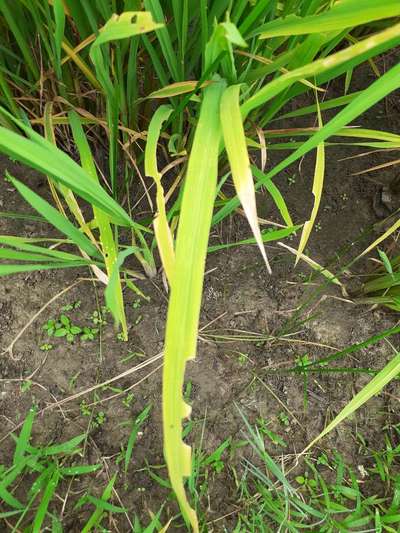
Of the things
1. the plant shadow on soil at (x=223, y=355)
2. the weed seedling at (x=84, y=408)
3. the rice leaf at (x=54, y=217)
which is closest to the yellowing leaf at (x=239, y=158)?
the rice leaf at (x=54, y=217)

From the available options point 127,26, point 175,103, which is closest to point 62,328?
point 175,103

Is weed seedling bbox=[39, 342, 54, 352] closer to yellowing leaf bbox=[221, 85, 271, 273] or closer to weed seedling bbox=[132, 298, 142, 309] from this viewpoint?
weed seedling bbox=[132, 298, 142, 309]

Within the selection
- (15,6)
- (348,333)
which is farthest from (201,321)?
(15,6)

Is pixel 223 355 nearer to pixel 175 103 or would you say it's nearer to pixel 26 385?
pixel 26 385

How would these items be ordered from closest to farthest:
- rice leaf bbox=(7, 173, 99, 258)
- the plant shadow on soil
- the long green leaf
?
the long green leaf → rice leaf bbox=(7, 173, 99, 258) → the plant shadow on soil

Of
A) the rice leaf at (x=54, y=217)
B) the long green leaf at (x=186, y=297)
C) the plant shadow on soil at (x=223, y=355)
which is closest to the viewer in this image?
the long green leaf at (x=186, y=297)

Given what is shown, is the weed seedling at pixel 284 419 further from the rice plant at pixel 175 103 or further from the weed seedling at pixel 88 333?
the weed seedling at pixel 88 333

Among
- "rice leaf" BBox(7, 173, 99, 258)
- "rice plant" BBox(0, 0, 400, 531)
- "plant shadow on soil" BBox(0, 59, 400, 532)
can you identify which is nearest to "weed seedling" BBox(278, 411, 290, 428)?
"plant shadow on soil" BBox(0, 59, 400, 532)
